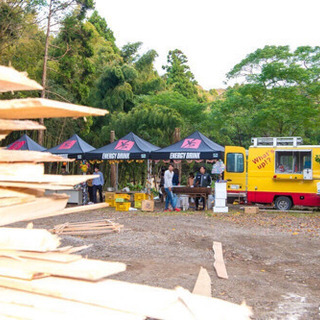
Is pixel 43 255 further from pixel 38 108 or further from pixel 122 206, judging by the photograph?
pixel 122 206

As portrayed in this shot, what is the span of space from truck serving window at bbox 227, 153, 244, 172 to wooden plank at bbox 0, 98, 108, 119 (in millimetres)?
A: 14955

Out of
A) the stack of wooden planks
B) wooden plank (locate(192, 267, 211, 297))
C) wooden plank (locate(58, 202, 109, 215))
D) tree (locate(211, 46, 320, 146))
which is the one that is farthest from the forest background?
wooden plank (locate(58, 202, 109, 215))

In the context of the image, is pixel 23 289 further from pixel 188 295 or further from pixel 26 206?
pixel 188 295

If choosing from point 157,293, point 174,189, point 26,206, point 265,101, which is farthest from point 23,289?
point 265,101

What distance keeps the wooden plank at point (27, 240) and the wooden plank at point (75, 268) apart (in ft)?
0.25

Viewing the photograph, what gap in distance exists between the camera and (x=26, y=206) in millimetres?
2451

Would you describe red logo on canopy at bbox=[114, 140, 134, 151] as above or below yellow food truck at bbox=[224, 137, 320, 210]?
above

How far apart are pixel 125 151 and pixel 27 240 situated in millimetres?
14710

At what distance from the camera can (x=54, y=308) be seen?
1.97 metres

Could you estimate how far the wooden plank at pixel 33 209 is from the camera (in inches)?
94.9

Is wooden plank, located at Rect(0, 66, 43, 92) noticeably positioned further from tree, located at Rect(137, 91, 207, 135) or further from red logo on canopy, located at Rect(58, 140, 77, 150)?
tree, located at Rect(137, 91, 207, 135)

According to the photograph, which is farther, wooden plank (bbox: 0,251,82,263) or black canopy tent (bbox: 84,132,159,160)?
black canopy tent (bbox: 84,132,159,160)

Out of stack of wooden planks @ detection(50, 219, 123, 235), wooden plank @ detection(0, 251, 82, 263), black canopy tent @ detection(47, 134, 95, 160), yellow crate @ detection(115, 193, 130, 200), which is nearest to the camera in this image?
wooden plank @ detection(0, 251, 82, 263)

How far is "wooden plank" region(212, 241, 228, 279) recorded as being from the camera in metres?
6.62
